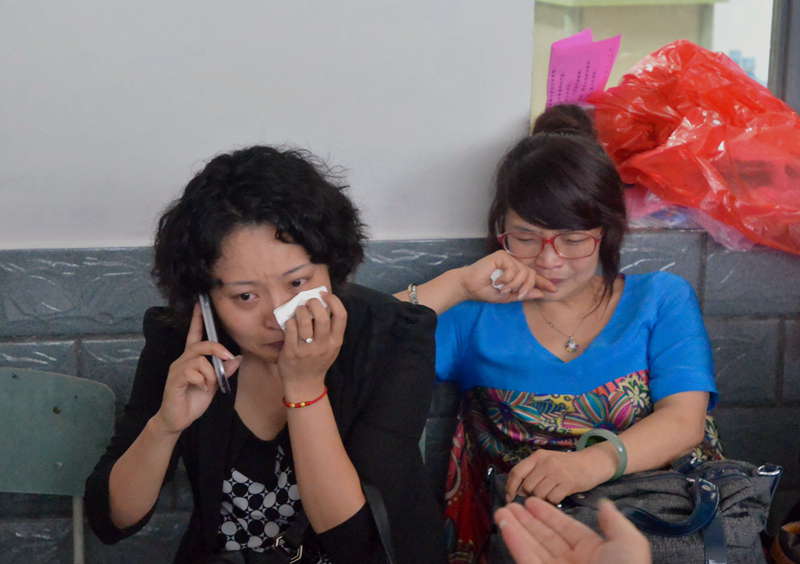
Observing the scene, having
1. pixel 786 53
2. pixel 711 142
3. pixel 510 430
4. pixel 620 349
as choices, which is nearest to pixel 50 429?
pixel 510 430

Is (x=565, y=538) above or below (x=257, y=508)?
above

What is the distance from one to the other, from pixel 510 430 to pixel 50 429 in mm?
903

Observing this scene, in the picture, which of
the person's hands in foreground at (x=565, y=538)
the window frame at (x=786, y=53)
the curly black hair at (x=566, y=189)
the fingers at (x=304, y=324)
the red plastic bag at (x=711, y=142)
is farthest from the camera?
the window frame at (x=786, y=53)

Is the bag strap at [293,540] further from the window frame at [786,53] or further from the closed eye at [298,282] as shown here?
the window frame at [786,53]

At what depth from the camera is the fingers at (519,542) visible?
1.06 metres

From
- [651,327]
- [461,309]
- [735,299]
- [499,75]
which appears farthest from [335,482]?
[735,299]

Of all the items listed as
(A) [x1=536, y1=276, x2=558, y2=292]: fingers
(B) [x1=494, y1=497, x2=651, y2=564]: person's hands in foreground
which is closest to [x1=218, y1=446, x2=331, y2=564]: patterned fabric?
(B) [x1=494, y1=497, x2=651, y2=564]: person's hands in foreground

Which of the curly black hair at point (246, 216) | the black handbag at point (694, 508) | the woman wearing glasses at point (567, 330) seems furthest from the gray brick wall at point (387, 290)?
the black handbag at point (694, 508)

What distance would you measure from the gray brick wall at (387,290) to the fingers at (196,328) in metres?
0.51

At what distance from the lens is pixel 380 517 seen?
140 centimetres

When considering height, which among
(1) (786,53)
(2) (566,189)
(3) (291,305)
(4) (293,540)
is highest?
(1) (786,53)

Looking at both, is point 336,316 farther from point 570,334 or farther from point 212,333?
point 570,334

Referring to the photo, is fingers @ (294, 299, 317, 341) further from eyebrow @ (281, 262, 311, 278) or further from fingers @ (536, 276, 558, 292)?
fingers @ (536, 276, 558, 292)

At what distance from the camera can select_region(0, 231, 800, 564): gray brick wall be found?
193 centimetres
